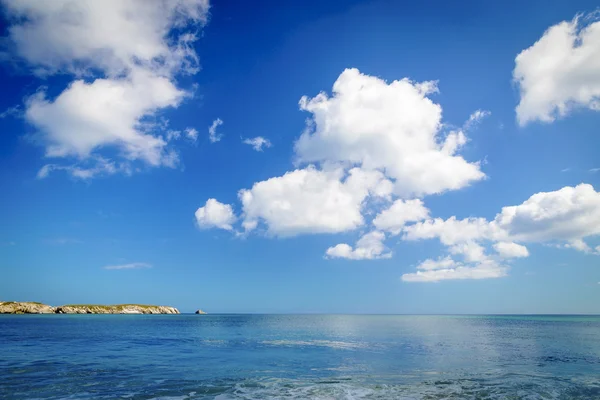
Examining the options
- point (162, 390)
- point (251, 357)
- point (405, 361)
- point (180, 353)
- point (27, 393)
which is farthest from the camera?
point (180, 353)

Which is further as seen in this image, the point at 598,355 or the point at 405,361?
the point at 598,355

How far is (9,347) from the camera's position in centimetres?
5216

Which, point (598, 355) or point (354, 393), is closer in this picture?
point (354, 393)

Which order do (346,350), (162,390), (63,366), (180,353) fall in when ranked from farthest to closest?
(346,350) < (180,353) < (63,366) < (162,390)

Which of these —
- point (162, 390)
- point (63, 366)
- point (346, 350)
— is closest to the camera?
point (162, 390)

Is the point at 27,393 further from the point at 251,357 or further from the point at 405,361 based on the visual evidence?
the point at 405,361

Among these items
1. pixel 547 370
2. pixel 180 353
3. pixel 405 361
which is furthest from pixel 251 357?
pixel 547 370

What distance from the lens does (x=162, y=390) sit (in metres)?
26.3

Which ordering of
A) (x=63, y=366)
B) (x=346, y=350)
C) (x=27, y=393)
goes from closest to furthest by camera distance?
1. (x=27, y=393)
2. (x=63, y=366)
3. (x=346, y=350)

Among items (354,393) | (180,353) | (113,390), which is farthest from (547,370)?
(180,353)

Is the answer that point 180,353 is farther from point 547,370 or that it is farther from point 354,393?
point 547,370

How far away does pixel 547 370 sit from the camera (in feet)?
120

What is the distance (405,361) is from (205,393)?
25185mm

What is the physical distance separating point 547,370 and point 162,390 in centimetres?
3796
